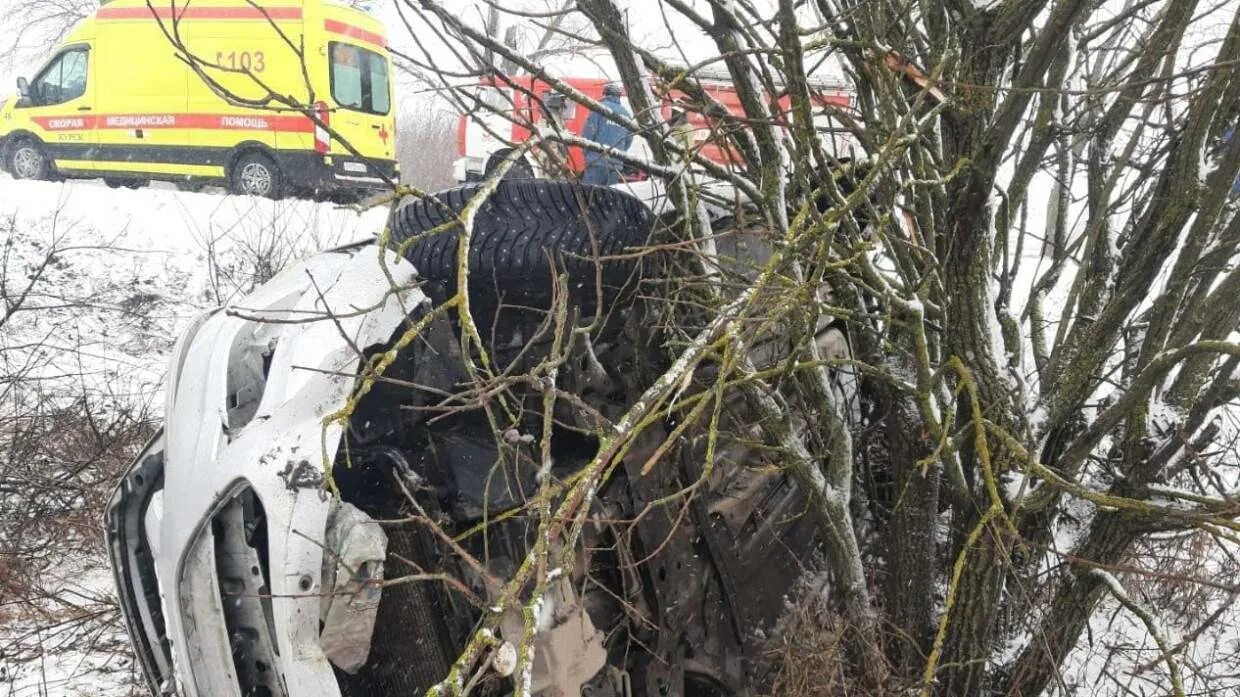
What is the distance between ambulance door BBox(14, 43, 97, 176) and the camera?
38.1 ft

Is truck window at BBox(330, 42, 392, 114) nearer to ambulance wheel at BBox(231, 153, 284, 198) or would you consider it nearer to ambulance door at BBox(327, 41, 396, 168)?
ambulance door at BBox(327, 41, 396, 168)

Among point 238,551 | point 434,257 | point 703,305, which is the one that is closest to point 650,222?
point 703,305

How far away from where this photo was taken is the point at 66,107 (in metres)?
11.8

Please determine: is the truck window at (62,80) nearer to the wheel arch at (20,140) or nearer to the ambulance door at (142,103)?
the ambulance door at (142,103)

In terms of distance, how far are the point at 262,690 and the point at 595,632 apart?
2.95 ft

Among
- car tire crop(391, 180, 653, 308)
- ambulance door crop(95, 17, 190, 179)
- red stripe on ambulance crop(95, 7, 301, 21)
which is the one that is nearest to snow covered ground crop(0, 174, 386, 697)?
ambulance door crop(95, 17, 190, 179)

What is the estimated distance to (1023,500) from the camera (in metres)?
2.71

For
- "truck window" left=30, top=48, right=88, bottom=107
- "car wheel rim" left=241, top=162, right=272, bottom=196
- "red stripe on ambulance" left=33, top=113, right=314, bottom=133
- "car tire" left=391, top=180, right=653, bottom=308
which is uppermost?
"truck window" left=30, top=48, right=88, bottom=107

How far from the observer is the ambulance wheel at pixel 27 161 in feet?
39.8

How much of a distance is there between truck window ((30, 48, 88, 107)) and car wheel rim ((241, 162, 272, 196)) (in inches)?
94.9

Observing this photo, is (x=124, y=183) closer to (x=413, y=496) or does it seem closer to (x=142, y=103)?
(x=142, y=103)

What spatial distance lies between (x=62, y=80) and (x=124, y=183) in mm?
1512

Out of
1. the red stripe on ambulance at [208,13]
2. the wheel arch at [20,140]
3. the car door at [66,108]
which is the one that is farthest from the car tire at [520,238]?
the wheel arch at [20,140]

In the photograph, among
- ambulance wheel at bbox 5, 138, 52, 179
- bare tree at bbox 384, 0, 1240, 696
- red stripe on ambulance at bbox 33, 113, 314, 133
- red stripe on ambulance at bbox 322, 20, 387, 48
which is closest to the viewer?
bare tree at bbox 384, 0, 1240, 696
